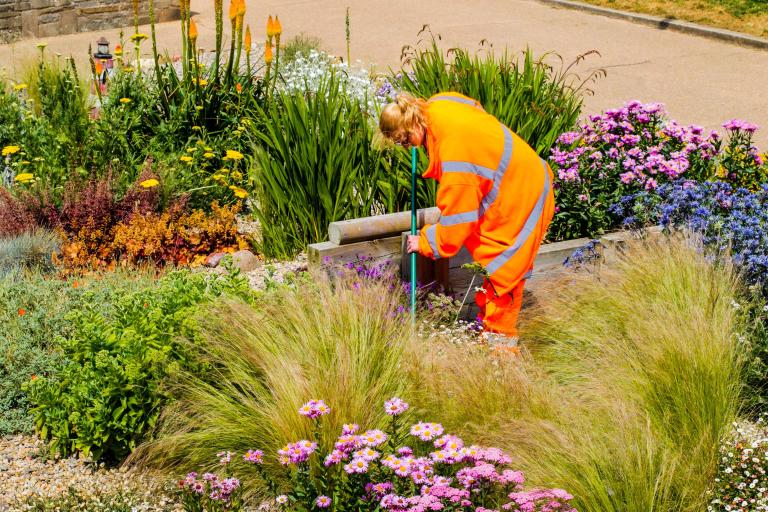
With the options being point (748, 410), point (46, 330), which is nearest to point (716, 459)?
point (748, 410)

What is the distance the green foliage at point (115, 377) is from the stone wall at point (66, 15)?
10.3 meters

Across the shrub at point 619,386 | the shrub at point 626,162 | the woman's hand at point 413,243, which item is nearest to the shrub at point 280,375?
the shrub at point 619,386

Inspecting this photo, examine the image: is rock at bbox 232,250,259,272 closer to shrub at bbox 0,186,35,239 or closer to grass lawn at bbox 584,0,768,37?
shrub at bbox 0,186,35,239

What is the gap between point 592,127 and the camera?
21.4 ft

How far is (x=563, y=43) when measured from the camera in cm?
1286

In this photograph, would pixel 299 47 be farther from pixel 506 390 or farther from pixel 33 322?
pixel 506 390

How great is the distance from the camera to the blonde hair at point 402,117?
185 inches

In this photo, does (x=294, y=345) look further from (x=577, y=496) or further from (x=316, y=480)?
(x=577, y=496)

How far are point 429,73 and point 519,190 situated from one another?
239cm

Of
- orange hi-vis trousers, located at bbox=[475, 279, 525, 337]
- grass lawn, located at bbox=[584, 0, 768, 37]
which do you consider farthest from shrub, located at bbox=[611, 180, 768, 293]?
grass lawn, located at bbox=[584, 0, 768, 37]

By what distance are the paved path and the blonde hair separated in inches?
207

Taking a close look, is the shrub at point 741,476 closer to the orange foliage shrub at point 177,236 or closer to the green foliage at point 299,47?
the orange foliage shrub at point 177,236

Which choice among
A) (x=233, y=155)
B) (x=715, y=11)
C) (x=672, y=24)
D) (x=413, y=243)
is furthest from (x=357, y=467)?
(x=715, y=11)

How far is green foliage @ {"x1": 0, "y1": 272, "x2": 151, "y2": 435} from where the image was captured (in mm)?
4840
